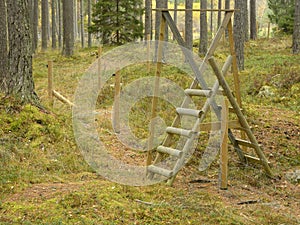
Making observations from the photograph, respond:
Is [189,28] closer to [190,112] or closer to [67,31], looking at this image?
[67,31]

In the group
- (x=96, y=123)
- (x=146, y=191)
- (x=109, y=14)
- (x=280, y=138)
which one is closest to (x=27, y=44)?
(x=96, y=123)

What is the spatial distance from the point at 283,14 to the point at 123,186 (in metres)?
23.1

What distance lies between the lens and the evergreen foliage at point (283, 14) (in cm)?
2425

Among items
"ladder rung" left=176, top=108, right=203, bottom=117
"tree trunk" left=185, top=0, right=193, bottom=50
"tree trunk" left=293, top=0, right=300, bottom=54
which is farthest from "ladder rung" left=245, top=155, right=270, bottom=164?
"tree trunk" left=293, top=0, right=300, bottom=54

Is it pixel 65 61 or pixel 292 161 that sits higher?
pixel 65 61

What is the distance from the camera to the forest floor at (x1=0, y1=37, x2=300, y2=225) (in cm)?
598

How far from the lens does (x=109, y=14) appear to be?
22.6 metres

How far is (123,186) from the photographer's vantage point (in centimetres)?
705

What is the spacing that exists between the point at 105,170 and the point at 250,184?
9.18 feet

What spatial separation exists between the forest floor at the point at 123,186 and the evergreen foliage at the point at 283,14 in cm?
1327

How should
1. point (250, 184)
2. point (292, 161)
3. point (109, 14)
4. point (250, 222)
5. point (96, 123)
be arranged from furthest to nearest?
point (109, 14) < point (96, 123) < point (292, 161) < point (250, 184) < point (250, 222)

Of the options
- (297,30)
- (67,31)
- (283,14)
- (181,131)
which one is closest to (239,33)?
(297,30)

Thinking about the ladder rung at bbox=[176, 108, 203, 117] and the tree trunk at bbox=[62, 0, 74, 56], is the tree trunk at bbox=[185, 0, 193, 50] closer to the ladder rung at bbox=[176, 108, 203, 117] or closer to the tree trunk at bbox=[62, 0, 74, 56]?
the tree trunk at bbox=[62, 0, 74, 56]

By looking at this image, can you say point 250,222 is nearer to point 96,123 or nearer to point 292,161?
point 292,161
